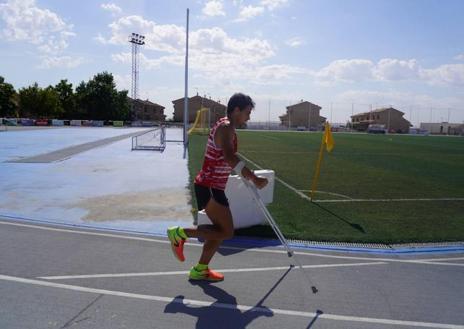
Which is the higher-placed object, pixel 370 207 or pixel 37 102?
pixel 37 102

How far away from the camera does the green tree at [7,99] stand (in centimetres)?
6525

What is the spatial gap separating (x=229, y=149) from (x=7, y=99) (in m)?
71.6

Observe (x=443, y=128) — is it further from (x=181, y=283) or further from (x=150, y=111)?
(x=181, y=283)

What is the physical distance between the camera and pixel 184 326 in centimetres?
379

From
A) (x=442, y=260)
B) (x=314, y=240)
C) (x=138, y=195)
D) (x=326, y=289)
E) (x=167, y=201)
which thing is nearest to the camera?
(x=326, y=289)

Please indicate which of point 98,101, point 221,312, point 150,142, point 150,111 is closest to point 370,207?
point 221,312

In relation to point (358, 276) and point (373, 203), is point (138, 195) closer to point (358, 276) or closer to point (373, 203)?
point (373, 203)

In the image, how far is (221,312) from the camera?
4.10 m

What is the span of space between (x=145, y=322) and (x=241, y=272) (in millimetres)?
1605

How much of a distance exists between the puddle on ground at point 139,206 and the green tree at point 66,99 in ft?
238

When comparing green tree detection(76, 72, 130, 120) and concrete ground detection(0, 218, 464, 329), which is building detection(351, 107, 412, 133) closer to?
green tree detection(76, 72, 130, 120)

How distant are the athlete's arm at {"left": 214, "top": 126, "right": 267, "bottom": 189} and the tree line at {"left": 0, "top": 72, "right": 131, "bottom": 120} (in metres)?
73.1

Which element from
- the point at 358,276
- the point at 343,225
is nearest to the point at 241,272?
the point at 358,276

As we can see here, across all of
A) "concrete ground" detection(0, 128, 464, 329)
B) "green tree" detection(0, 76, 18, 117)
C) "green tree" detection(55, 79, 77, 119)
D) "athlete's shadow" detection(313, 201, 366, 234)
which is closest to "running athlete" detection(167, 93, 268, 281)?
"concrete ground" detection(0, 128, 464, 329)
